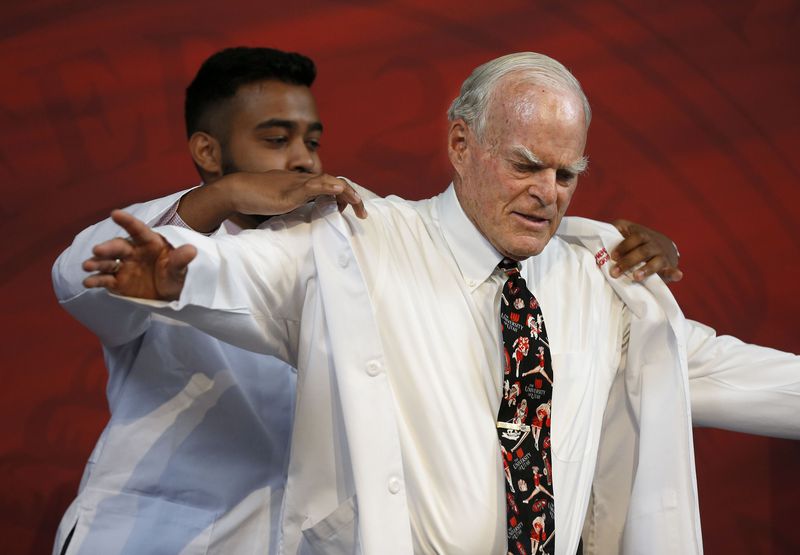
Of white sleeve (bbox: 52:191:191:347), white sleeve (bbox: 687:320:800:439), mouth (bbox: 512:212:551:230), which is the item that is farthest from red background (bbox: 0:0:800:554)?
mouth (bbox: 512:212:551:230)

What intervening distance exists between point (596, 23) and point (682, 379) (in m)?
1.26

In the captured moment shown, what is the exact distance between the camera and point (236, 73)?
224 centimetres

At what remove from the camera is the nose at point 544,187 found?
5.59 ft

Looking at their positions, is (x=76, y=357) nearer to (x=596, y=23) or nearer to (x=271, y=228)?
(x=271, y=228)

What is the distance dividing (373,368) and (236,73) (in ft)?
3.16

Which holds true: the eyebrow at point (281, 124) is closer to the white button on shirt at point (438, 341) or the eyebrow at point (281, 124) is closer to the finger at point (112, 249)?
the white button on shirt at point (438, 341)

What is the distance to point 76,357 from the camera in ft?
8.07

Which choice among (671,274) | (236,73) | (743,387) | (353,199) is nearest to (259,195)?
(353,199)

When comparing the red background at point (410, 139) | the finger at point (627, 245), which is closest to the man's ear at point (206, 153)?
the red background at point (410, 139)

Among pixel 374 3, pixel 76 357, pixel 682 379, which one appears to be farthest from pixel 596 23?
pixel 76 357

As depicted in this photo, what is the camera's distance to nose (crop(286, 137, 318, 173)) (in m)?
2.11

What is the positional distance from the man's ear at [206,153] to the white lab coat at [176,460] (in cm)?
36

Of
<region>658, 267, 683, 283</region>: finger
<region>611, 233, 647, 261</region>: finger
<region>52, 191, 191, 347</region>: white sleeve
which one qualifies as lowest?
<region>52, 191, 191, 347</region>: white sleeve

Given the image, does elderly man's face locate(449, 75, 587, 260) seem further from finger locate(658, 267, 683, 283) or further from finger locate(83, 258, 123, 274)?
finger locate(83, 258, 123, 274)
